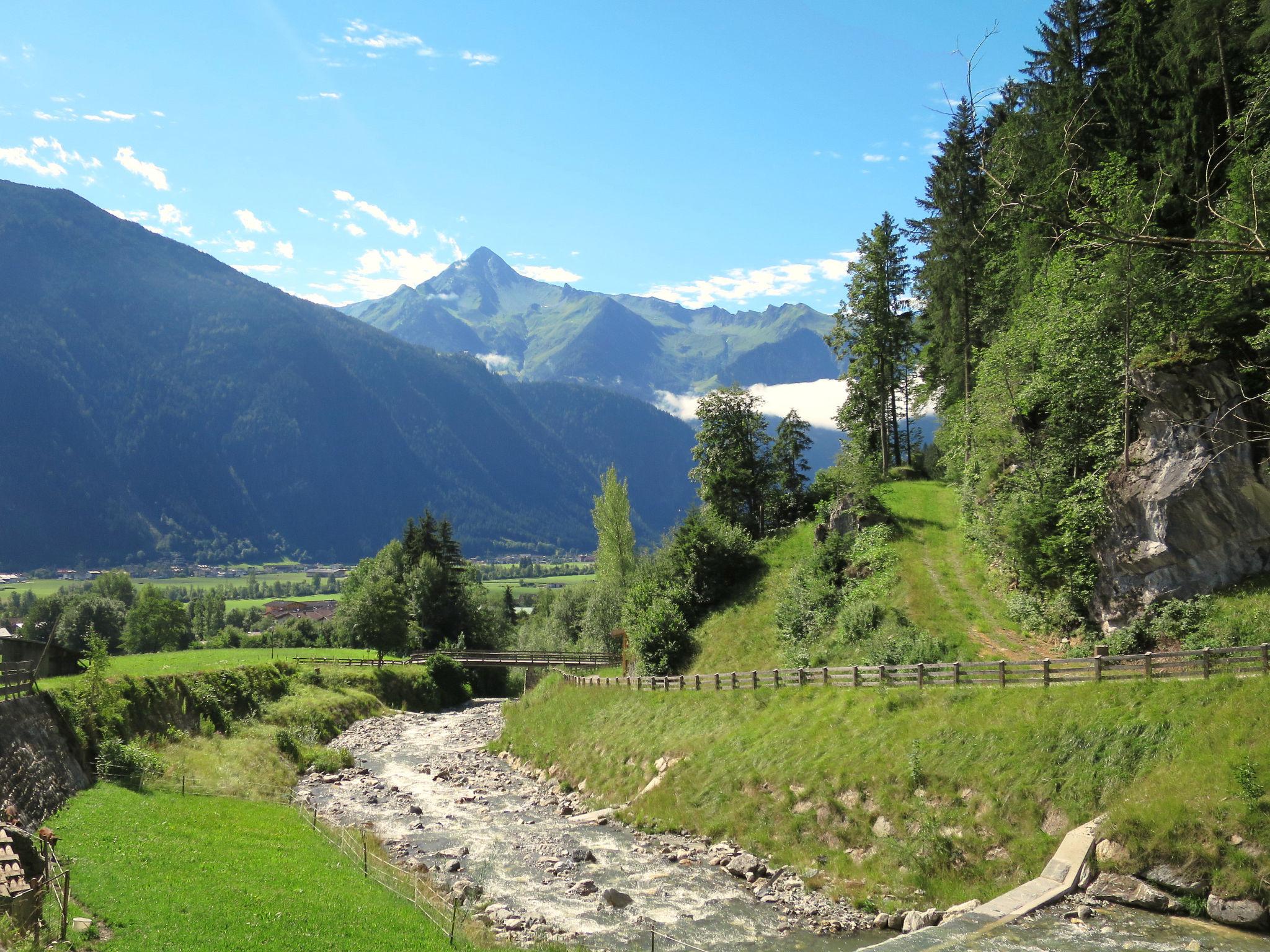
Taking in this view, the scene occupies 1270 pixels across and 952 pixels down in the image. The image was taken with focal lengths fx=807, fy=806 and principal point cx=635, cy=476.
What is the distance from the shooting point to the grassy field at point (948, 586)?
35531mm

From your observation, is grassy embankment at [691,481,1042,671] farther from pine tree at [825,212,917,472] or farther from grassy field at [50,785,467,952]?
grassy field at [50,785,467,952]

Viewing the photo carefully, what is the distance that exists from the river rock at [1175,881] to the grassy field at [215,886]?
16631 mm

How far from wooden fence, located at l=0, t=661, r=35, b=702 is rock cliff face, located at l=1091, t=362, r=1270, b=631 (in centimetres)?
3946

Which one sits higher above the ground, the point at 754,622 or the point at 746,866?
the point at 754,622

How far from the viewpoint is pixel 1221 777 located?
1931 centimetres

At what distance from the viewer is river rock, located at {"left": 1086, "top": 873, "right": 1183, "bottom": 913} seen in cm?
1830

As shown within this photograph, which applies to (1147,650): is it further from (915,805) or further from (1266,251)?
(1266,251)

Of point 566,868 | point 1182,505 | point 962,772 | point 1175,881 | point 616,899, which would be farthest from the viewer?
point 1182,505

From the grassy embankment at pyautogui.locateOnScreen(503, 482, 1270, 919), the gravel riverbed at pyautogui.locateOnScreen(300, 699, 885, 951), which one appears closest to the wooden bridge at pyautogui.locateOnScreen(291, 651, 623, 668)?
the gravel riverbed at pyautogui.locateOnScreen(300, 699, 885, 951)

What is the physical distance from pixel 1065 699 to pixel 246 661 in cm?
5486

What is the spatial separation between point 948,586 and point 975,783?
19148 mm

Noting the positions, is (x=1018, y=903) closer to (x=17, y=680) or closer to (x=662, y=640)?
(x=17, y=680)

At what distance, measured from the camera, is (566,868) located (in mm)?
26641

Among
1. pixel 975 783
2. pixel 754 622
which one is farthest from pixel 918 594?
pixel 975 783
